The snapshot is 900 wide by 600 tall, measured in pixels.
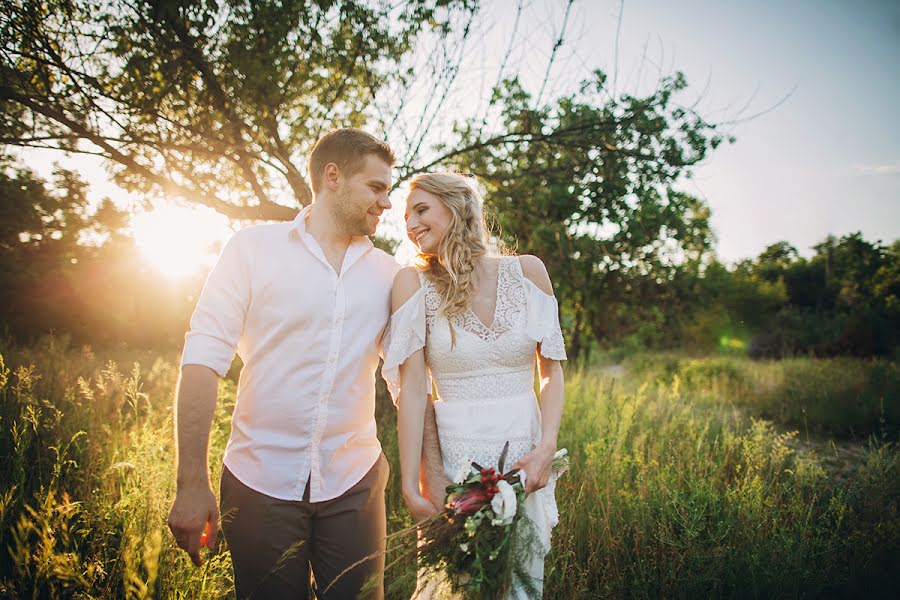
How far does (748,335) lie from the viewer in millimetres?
23812

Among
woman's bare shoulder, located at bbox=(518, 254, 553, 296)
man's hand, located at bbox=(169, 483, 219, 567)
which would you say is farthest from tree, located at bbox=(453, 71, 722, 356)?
man's hand, located at bbox=(169, 483, 219, 567)

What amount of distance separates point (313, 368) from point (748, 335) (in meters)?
27.2

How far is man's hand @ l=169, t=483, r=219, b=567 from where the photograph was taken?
1.59 m

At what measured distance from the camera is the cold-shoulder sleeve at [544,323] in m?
2.08

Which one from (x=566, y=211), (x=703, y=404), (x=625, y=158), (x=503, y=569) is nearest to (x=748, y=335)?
(x=703, y=404)

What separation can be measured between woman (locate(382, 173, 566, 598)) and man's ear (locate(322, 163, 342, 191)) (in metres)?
0.35

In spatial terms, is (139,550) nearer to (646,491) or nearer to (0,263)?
(646,491)

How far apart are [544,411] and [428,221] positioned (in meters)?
1.03

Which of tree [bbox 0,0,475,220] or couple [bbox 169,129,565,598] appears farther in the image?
tree [bbox 0,0,475,220]

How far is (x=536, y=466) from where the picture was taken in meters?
1.90

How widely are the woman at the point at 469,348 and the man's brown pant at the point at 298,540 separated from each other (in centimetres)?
26

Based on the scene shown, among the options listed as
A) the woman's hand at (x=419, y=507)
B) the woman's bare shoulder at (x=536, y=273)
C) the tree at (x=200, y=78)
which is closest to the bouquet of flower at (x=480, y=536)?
the woman's hand at (x=419, y=507)

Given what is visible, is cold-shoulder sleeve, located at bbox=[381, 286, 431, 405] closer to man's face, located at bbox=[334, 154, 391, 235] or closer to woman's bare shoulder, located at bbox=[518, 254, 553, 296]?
man's face, located at bbox=[334, 154, 391, 235]

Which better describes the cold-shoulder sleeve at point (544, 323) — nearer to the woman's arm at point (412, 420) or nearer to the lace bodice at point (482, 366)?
the lace bodice at point (482, 366)
